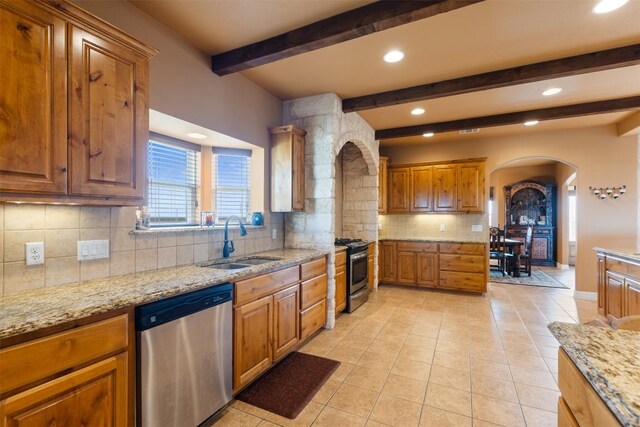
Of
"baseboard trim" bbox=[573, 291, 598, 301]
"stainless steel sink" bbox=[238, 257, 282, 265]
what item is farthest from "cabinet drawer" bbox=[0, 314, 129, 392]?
"baseboard trim" bbox=[573, 291, 598, 301]

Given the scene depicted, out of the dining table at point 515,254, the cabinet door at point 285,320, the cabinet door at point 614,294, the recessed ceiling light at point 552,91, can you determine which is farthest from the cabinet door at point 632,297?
the cabinet door at point 285,320

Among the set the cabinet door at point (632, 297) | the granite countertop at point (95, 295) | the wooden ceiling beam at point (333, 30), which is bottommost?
the cabinet door at point (632, 297)

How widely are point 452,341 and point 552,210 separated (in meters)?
7.04

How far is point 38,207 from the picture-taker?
5.42 feet

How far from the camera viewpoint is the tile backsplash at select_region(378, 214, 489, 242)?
213 inches

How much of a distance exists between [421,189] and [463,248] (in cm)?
131

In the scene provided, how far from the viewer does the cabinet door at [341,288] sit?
383 cm

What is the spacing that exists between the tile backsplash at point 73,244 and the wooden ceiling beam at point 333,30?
1575mm

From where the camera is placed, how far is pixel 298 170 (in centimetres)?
349

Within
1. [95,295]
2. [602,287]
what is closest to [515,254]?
[602,287]

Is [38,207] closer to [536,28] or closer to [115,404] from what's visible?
[115,404]

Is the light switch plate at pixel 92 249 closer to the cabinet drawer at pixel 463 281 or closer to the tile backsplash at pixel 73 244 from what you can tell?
the tile backsplash at pixel 73 244

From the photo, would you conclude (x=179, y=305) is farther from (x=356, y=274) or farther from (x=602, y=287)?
(x=602, y=287)

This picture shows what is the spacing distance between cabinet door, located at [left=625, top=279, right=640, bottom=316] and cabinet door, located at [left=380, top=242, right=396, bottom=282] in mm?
3076
